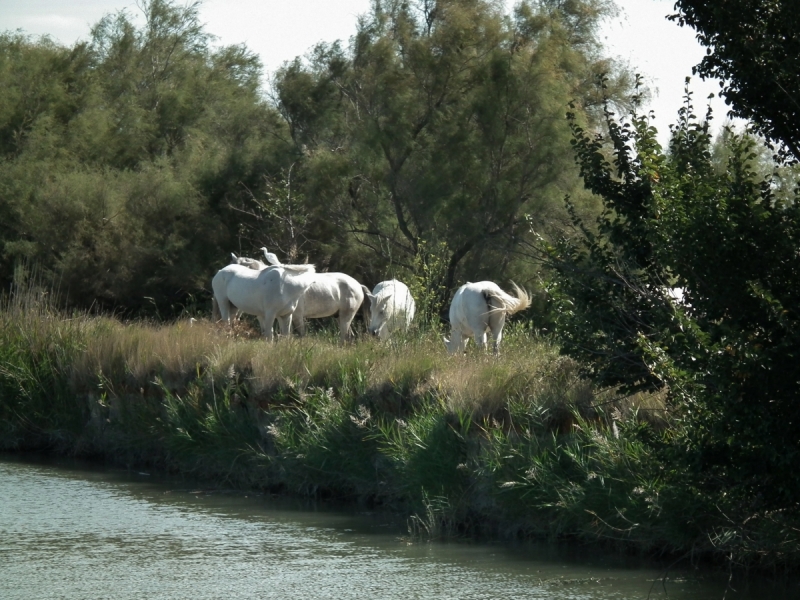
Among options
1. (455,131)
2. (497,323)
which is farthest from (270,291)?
(455,131)

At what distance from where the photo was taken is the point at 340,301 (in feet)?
59.9

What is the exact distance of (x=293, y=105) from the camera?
1004 inches

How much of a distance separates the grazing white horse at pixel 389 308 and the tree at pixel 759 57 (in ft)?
29.2

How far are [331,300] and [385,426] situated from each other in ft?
23.6

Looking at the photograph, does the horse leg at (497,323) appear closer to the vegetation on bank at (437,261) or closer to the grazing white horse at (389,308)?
the vegetation on bank at (437,261)

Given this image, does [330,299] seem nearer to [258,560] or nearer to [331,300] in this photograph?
[331,300]

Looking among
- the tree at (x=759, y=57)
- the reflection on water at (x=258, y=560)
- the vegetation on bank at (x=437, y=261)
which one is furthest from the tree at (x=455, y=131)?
the tree at (x=759, y=57)

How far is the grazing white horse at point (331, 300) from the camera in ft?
59.2

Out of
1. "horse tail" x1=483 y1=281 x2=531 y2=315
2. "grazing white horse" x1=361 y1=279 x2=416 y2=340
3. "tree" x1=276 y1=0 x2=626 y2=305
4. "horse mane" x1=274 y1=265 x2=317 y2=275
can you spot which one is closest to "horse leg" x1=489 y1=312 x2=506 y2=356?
"horse tail" x1=483 y1=281 x2=531 y2=315

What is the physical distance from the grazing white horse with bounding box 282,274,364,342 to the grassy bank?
195 centimetres

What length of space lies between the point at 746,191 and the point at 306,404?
6.88 m

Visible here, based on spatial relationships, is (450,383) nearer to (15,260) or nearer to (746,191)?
(746,191)

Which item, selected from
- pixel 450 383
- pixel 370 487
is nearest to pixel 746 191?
pixel 450 383

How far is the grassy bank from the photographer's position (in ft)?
29.1
